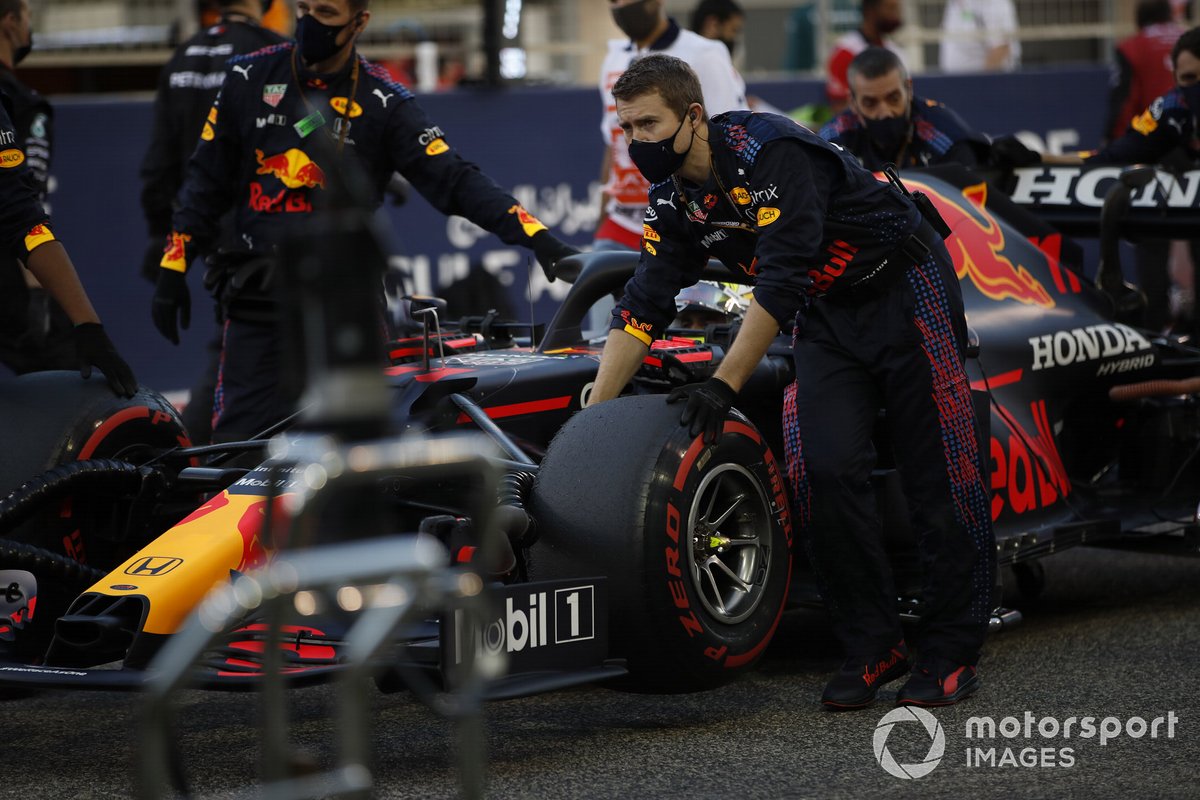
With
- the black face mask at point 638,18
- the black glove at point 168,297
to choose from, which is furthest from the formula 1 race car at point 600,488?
the black face mask at point 638,18

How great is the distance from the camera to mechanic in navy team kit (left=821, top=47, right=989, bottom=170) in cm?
642

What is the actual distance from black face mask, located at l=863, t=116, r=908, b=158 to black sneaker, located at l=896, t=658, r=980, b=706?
2.53 meters

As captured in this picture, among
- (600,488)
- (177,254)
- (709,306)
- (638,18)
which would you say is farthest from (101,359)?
(638,18)

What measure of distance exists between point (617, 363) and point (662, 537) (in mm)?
671

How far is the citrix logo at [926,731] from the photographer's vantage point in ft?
12.9

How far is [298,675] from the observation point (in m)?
3.64

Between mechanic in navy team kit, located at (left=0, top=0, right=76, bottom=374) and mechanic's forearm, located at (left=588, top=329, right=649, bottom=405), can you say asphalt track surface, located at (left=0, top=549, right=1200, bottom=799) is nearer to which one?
mechanic's forearm, located at (left=588, top=329, right=649, bottom=405)

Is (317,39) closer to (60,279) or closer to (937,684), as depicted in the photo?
(60,279)

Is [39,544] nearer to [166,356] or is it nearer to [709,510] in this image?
[709,510]

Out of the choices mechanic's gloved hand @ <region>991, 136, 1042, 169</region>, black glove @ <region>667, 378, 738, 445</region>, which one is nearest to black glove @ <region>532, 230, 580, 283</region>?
black glove @ <region>667, 378, 738, 445</region>

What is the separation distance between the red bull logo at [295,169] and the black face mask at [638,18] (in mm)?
2302

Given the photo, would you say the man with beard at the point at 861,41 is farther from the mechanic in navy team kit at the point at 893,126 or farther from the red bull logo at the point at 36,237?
the red bull logo at the point at 36,237

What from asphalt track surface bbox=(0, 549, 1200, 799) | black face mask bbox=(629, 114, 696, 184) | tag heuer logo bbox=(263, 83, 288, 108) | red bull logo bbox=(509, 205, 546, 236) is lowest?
asphalt track surface bbox=(0, 549, 1200, 799)

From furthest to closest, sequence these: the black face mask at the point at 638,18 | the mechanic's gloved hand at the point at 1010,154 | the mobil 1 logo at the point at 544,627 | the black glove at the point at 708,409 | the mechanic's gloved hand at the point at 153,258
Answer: the mechanic's gloved hand at the point at 153,258, the black face mask at the point at 638,18, the mechanic's gloved hand at the point at 1010,154, the black glove at the point at 708,409, the mobil 1 logo at the point at 544,627
